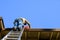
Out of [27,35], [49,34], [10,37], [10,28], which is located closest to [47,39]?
[49,34]

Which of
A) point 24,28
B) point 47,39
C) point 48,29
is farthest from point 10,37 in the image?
point 47,39

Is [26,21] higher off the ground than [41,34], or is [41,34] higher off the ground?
[26,21]

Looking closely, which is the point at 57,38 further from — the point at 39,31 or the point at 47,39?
the point at 39,31

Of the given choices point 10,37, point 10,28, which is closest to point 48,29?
point 10,28

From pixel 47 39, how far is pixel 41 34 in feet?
2.04

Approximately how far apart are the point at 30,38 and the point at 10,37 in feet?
9.73

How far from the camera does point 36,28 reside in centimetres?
1038

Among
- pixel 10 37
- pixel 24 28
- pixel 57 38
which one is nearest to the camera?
pixel 10 37

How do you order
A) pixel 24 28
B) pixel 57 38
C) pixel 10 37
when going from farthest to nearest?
pixel 57 38
pixel 24 28
pixel 10 37

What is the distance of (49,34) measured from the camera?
1075 cm

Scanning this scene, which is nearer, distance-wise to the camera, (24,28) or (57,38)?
(24,28)

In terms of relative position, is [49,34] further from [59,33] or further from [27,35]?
[27,35]

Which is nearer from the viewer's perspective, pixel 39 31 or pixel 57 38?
pixel 39 31

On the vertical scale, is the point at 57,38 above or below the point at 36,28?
below
